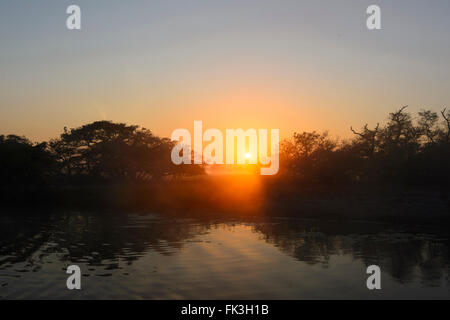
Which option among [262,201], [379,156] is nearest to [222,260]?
[262,201]

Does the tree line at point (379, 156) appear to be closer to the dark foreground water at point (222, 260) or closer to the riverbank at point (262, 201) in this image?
the riverbank at point (262, 201)

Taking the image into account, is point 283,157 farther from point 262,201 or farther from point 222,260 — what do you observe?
point 222,260

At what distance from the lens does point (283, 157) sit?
7188 centimetres

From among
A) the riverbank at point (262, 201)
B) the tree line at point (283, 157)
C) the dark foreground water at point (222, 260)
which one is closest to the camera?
the dark foreground water at point (222, 260)

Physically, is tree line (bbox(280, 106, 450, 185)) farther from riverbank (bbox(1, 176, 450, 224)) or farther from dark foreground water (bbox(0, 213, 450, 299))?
dark foreground water (bbox(0, 213, 450, 299))

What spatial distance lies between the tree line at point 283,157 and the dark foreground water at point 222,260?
2428cm

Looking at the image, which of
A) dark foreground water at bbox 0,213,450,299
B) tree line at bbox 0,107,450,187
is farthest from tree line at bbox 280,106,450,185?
dark foreground water at bbox 0,213,450,299

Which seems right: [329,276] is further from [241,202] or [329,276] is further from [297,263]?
[241,202]

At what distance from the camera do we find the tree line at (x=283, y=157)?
55.7m

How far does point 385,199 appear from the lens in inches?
1746

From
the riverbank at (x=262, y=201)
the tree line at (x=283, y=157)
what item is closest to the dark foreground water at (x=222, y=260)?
the riverbank at (x=262, y=201)

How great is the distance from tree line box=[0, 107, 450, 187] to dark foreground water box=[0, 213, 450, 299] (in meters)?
24.3

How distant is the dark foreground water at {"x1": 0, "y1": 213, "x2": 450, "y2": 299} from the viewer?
1602cm

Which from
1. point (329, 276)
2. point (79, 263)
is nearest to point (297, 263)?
point (329, 276)
